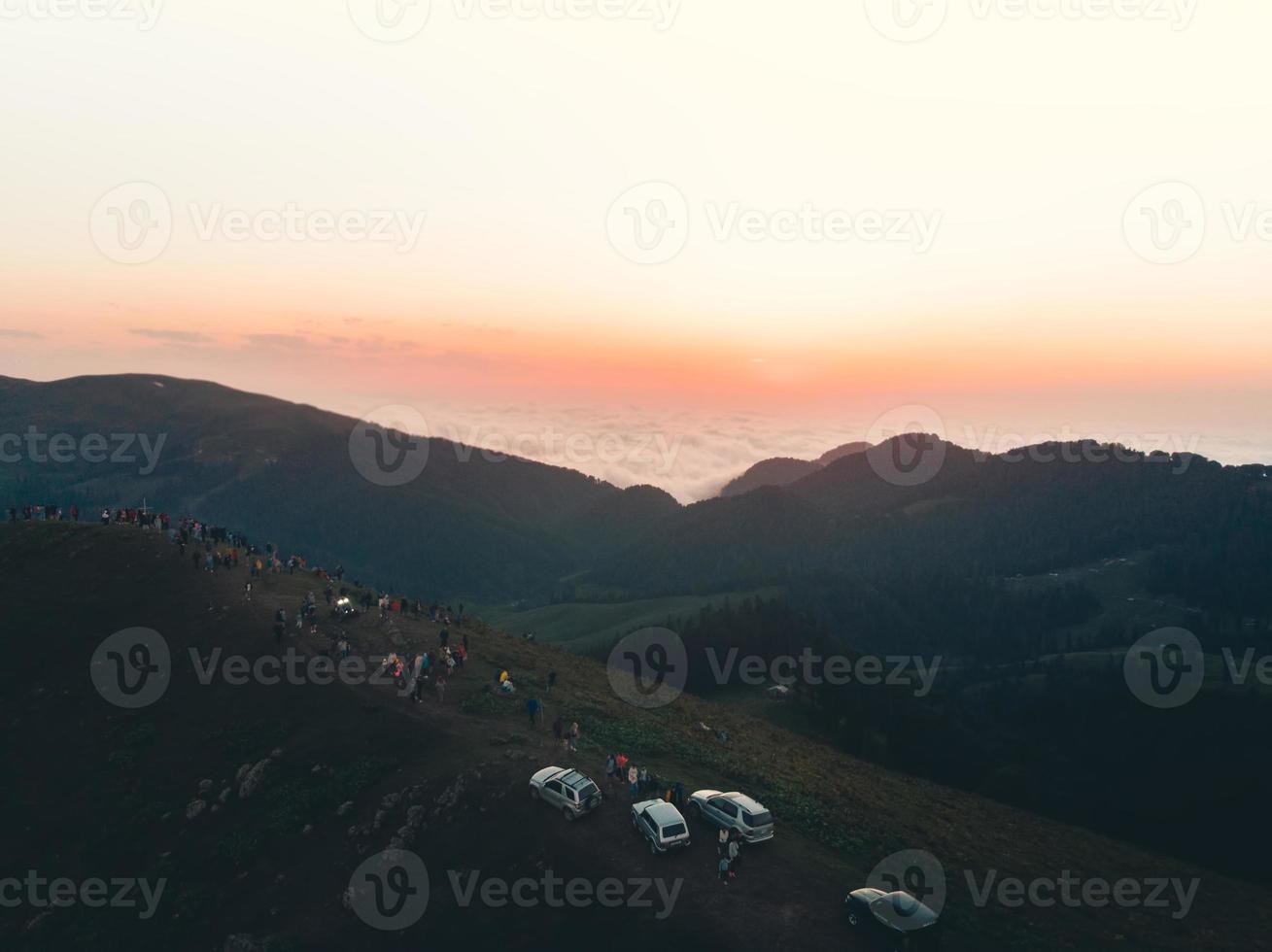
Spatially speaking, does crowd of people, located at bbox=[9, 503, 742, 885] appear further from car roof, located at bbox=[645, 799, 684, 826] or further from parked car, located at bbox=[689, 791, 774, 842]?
car roof, located at bbox=[645, 799, 684, 826]

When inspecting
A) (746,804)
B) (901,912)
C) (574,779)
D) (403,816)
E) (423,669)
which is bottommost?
(403,816)

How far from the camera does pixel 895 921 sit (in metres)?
24.4

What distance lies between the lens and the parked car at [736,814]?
95.6 feet

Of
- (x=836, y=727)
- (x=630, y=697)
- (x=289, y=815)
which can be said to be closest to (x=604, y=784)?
(x=289, y=815)

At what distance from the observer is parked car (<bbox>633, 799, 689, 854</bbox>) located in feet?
91.2

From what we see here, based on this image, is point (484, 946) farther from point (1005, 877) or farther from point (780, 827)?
point (1005, 877)

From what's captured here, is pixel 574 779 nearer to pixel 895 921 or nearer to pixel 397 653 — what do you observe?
pixel 895 921

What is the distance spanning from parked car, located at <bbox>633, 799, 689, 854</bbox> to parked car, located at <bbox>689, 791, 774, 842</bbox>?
5.91ft

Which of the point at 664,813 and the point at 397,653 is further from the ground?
the point at 397,653

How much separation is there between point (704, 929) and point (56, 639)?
1981 inches

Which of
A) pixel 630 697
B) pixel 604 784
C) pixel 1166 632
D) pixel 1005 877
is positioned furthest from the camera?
pixel 1166 632

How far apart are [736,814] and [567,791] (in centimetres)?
736

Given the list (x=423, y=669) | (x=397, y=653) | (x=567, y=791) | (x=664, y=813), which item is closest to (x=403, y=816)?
(x=567, y=791)

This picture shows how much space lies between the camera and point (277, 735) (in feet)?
126
